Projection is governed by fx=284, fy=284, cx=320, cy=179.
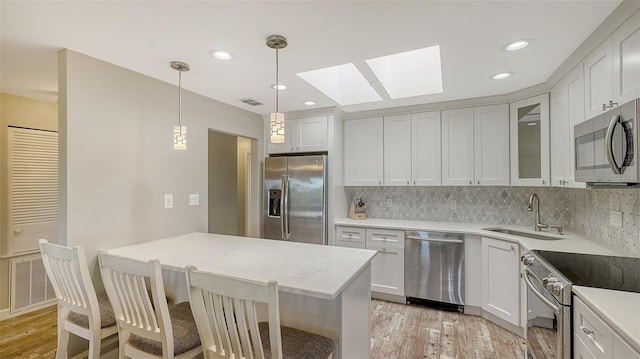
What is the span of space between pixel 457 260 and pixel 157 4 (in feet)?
10.9

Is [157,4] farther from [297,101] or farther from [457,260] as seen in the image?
[457,260]

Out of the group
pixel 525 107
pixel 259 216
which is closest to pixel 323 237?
pixel 259 216

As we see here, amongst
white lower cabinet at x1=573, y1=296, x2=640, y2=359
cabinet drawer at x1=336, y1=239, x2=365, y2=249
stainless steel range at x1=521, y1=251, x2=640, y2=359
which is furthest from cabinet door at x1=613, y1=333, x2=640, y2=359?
cabinet drawer at x1=336, y1=239, x2=365, y2=249

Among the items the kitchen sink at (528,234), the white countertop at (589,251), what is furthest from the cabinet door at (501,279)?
the kitchen sink at (528,234)

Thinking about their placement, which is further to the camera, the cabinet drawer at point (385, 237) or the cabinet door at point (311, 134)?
the cabinet door at point (311, 134)

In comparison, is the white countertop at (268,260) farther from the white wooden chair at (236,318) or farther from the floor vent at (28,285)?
the floor vent at (28,285)

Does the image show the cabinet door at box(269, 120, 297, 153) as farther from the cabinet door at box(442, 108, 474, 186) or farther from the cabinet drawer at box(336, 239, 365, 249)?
the cabinet door at box(442, 108, 474, 186)

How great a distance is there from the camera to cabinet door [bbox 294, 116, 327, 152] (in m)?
3.66

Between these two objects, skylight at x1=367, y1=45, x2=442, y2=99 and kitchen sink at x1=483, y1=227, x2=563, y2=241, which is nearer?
kitchen sink at x1=483, y1=227, x2=563, y2=241

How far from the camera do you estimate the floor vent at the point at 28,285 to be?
300 centimetres

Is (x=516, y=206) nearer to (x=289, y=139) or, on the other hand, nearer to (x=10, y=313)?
(x=289, y=139)

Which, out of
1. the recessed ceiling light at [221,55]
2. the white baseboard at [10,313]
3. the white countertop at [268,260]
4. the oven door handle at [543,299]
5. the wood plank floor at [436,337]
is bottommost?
the wood plank floor at [436,337]

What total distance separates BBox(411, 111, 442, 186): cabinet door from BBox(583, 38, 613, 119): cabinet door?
5.04 feet

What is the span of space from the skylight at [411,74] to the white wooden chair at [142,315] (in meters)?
2.42
